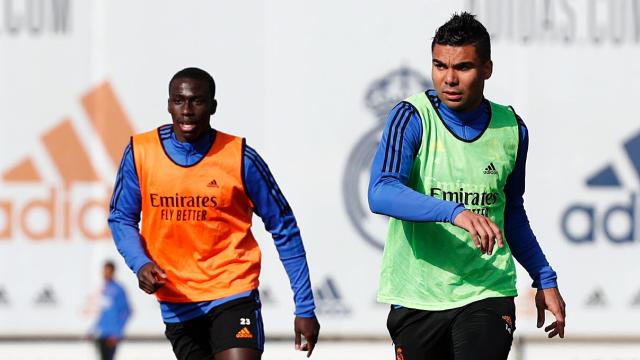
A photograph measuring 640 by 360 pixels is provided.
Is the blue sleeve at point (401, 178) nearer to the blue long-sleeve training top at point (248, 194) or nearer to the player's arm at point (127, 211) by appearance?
the blue long-sleeve training top at point (248, 194)

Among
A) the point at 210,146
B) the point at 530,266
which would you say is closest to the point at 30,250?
the point at 210,146

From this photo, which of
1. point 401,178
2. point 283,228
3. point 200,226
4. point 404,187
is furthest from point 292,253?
point 404,187

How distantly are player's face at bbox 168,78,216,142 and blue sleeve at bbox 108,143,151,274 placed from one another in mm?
255

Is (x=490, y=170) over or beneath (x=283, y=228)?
over

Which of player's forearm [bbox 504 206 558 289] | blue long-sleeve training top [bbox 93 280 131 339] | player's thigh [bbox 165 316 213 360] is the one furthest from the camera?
blue long-sleeve training top [bbox 93 280 131 339]

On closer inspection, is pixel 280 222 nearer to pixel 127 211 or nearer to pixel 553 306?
pixel 127 211

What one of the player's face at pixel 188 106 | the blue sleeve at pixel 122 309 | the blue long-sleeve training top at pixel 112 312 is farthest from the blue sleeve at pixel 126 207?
the blue sleeve at pixel 122 309

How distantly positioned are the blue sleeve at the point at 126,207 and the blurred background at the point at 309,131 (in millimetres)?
8584

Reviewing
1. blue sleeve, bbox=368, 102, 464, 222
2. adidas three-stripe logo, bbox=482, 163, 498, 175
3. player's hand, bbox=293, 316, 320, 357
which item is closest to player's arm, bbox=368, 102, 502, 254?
blue sleeve, bbox=368, 102, 464, 222

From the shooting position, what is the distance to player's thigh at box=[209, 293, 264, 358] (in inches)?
274

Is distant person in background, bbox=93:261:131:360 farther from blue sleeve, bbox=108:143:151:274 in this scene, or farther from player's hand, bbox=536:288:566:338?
player's hand, bbox=536:288:566:338

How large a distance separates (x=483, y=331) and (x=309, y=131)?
10020 mm

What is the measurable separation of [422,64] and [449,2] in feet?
2.27

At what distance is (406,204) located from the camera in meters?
5.68
